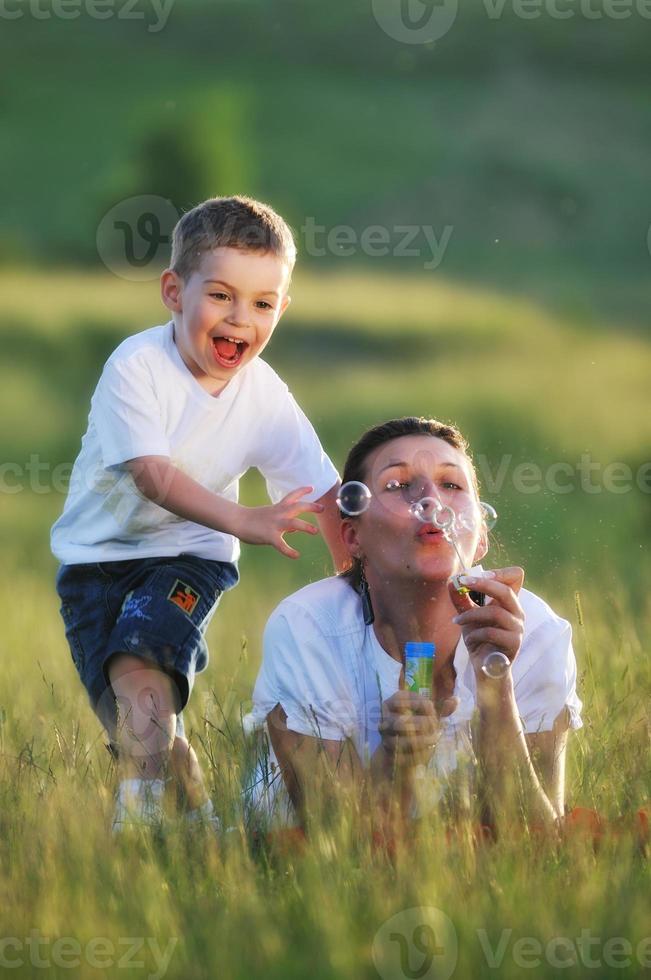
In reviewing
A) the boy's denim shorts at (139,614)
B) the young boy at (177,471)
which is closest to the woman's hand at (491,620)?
the young boy at (177,471)

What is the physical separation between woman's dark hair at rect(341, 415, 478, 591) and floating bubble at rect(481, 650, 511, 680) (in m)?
0.64

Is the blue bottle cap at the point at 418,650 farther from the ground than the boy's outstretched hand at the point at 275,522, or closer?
closer

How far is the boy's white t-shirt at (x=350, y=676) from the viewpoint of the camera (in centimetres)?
361

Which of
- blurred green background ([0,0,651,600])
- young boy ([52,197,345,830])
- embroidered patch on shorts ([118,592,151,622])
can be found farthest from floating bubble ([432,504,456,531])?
blurred green background ([0,0,651,600])

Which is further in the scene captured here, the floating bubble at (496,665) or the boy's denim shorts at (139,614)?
the boy's denim shorts at (139,614)

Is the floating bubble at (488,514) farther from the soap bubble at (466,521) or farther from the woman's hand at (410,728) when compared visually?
the woman's hand at (410,728)

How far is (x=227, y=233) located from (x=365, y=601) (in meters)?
1.07

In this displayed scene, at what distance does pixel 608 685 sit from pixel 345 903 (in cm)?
198

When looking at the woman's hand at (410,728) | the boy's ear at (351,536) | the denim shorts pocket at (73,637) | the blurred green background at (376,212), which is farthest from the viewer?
the blurred green background at (376,212)

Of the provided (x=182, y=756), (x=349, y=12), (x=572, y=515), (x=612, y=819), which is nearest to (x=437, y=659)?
(x=612, y=819)

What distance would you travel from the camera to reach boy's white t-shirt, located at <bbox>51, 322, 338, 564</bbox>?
4129mm

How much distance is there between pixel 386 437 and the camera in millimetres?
3924

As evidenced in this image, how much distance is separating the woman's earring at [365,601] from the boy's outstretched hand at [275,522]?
217 millimetres

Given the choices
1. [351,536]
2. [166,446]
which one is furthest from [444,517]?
[166,446]
